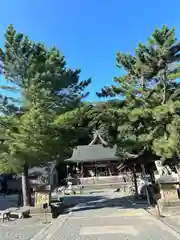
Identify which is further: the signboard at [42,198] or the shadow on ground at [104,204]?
the shadow on ground at [104,204]

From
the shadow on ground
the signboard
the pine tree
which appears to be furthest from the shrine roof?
the signboard

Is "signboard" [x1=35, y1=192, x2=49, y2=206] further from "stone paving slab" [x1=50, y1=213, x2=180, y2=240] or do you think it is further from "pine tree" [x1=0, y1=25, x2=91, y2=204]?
"stone paving slab" [x1=50, y1=213, x2=180, y2=240]

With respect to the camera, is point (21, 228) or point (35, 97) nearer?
point (21, 228)

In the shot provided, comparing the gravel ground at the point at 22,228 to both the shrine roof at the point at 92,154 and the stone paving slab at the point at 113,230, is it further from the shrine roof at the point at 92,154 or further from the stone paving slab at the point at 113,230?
the shrine roof at the point at 92,154

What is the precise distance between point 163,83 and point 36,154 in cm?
784

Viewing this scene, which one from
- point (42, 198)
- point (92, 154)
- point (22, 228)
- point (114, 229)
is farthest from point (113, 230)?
point (92, 154)

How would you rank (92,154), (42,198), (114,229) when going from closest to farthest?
(114,229)
(42,198)
(92,154)

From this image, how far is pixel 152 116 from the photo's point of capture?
1335 cm

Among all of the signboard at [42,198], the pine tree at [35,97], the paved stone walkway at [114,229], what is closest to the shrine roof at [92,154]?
the pine tree at [35,97]

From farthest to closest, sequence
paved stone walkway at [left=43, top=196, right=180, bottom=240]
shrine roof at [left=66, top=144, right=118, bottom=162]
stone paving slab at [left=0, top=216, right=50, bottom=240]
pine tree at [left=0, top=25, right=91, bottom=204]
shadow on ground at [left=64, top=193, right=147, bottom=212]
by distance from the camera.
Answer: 1. shrine roof at [left=66, top=144, right=118, bottom=162]
2. shadow on ground at [left=64, top=193, right=147, bottom=212]
3. pine tree at [left=0, top=25, right=91, bottom=204]
4. stone paving slab at [left=0, top=216, right=50, bottom=240]
5. paved stone walkway at [left=43, top=196, right=180, bottom=240]

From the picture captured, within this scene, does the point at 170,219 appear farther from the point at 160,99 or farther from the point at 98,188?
the point at 98,188

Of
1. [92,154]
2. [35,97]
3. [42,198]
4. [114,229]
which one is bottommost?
[114,229]

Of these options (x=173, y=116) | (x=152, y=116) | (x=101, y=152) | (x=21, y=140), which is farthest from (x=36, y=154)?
(x=101, y=152)

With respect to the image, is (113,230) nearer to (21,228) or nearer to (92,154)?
(21,228)
